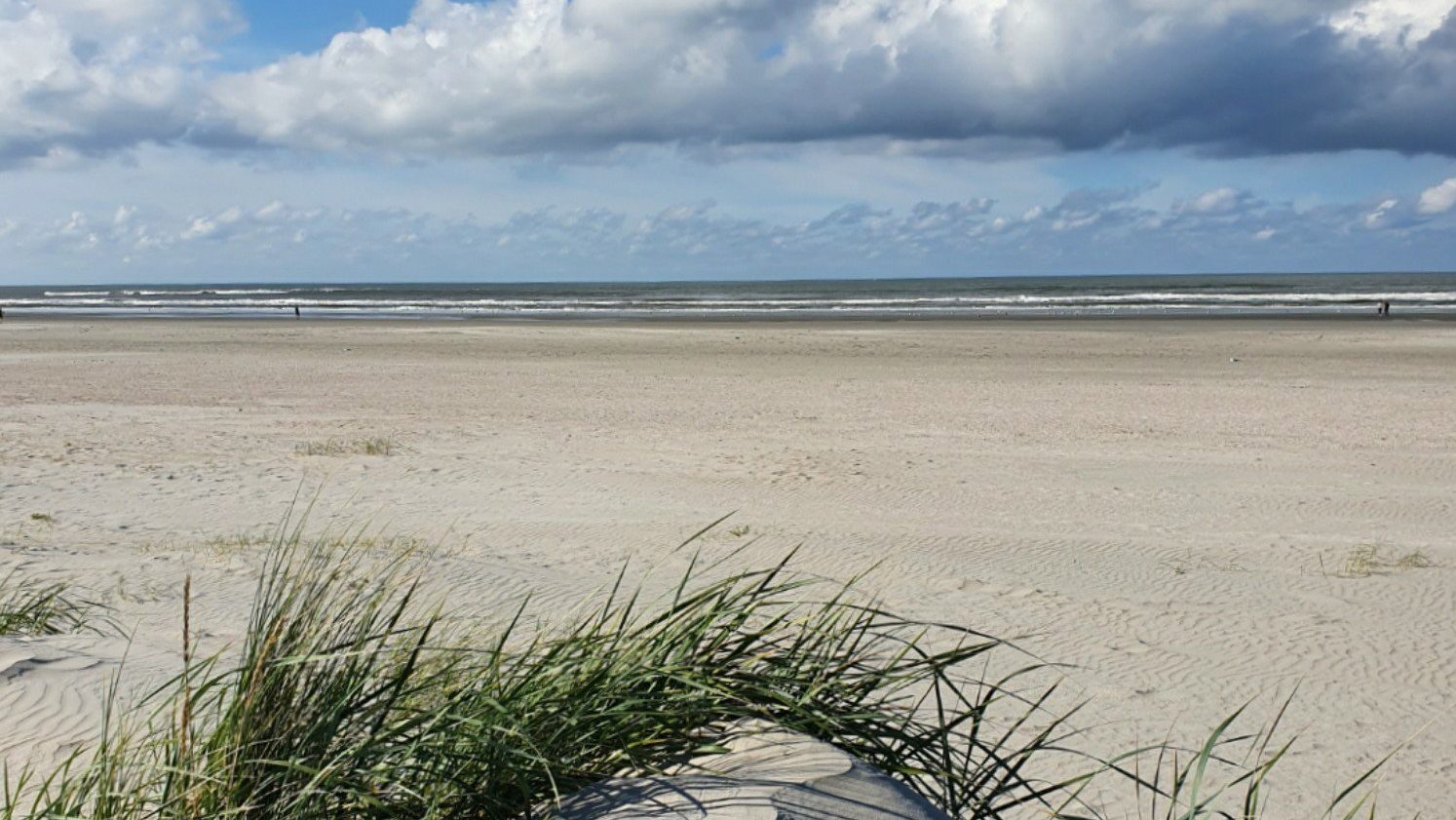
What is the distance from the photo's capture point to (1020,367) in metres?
23.3

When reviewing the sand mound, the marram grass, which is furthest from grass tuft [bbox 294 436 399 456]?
the sand mound

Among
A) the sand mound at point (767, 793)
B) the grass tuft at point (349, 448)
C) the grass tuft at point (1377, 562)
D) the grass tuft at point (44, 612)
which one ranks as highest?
the sand mound at point (767, 793)

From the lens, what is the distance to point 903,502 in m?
9.89

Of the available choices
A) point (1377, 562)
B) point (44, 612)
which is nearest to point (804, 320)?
point (1377, 562)

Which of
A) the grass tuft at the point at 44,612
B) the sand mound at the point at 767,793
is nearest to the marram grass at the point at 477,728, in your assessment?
the sand mound at the point at 767,793

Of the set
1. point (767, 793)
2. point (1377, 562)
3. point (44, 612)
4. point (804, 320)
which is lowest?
point (1377, 562)

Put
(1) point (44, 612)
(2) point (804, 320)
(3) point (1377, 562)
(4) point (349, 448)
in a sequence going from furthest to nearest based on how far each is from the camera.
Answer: (2) point (804, 320) → (4) point (349, 448) → (3) point (1377, 562) → (1) point (44, 612)

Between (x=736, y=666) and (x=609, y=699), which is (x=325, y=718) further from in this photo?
(x=736, y=666)

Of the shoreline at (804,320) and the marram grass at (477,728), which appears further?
the shoreline at (804,320)

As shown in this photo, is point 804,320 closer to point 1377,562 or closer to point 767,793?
point 1377,562

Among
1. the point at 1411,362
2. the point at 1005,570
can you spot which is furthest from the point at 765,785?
the point at 1411,362

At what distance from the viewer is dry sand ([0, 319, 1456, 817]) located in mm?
5461

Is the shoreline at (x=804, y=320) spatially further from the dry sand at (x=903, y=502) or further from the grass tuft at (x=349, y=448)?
the grass tuft at (x=349, y=448)

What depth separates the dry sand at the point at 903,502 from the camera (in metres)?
5.46
